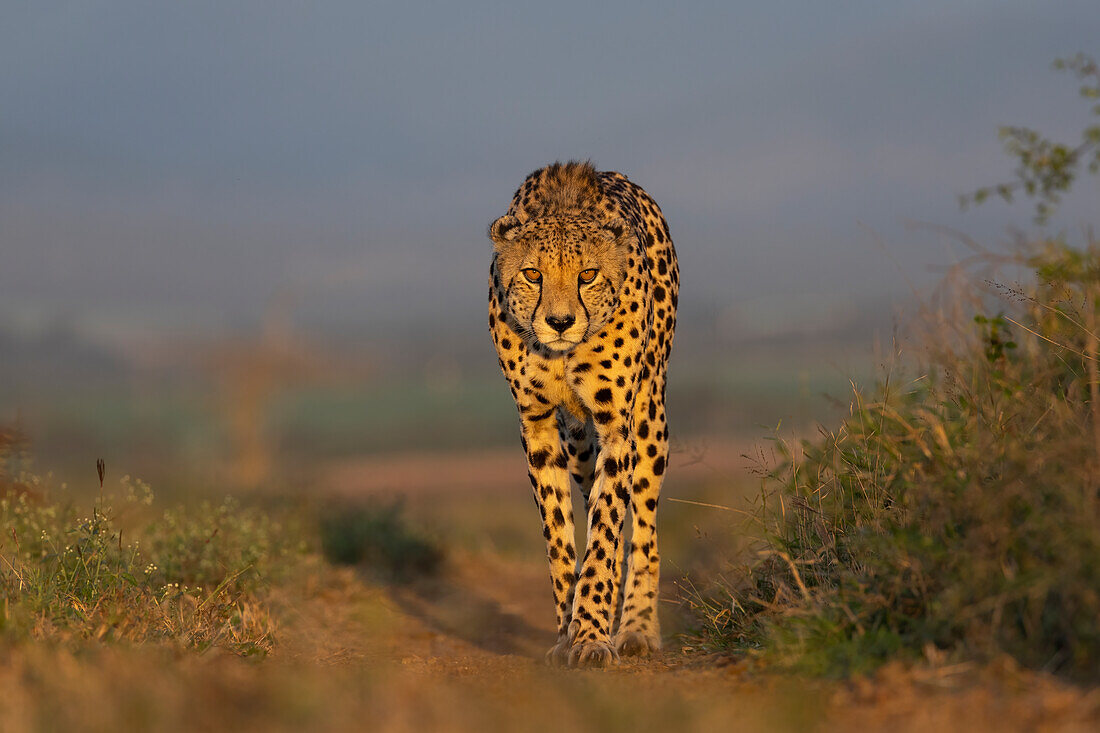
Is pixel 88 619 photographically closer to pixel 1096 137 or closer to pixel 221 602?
pixel 221 602

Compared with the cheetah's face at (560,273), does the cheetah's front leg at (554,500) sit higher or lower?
lower

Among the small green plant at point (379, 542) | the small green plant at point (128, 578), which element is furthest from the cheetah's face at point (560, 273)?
the small green plant at point (379, 542)

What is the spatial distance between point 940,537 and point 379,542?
5876 millimetres

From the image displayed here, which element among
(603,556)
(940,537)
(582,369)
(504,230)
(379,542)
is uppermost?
(504,230)

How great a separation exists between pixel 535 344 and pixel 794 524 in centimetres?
146

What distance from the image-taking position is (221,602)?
528 cm

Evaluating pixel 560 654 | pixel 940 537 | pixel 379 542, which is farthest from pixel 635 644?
pixel 379 542

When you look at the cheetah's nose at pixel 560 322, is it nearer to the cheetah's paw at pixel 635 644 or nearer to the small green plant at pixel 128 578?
the cheetah's paw at pixel 635 644

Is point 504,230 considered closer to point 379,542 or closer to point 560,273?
point 560,273

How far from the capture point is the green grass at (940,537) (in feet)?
10.6

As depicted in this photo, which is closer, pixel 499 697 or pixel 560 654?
pixel 499 697

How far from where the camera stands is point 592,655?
4.74 meters

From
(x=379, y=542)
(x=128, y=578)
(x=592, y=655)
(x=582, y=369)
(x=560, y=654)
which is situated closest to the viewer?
(x=128, y=578)

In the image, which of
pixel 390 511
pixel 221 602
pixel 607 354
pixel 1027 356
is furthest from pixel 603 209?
pixel 390 511
